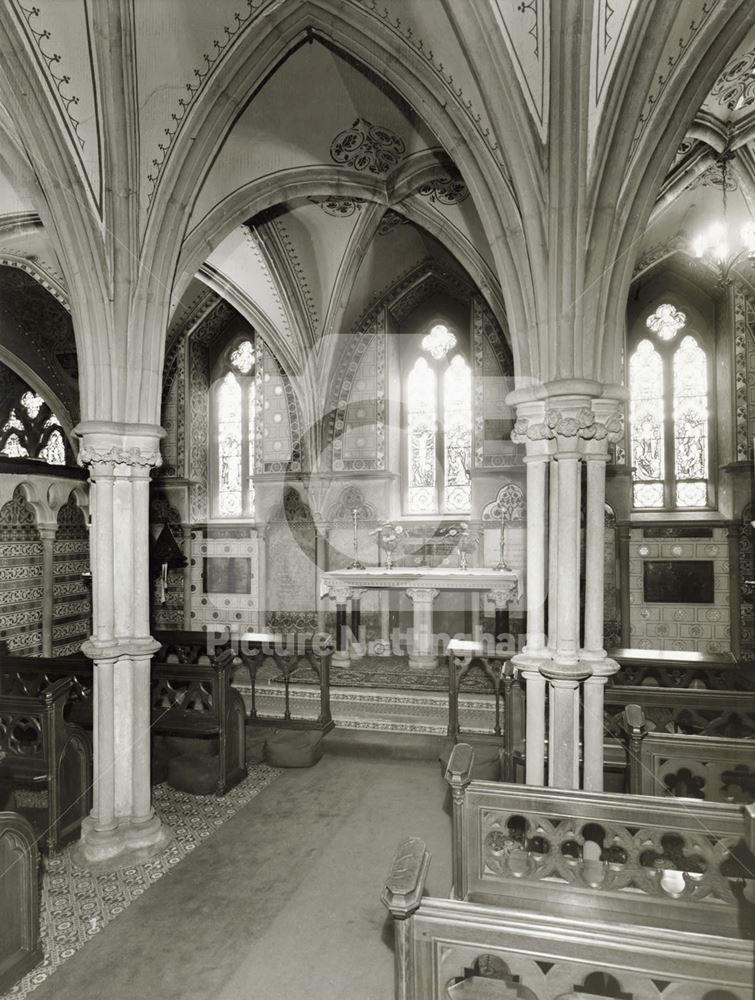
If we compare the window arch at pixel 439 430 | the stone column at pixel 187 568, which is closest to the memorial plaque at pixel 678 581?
the window arch at pixel 439 430

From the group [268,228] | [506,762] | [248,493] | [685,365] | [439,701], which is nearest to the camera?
[506,762]

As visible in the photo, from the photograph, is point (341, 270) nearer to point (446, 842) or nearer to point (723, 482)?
point (723, 482)

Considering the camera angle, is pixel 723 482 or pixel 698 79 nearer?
pixel 698 79

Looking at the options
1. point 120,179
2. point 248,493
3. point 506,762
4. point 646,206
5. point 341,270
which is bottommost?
point 506,762

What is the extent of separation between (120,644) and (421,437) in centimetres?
810

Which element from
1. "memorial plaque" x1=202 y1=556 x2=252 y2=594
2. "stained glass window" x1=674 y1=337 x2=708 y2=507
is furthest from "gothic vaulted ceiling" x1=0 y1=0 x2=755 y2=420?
"memorial plaque" x1=202 y1=556 x2=252 y2=594

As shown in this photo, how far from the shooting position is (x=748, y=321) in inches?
428

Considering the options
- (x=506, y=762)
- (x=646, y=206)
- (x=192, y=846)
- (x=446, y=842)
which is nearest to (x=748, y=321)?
(x=646, y=206)

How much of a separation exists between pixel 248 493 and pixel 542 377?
381 inches

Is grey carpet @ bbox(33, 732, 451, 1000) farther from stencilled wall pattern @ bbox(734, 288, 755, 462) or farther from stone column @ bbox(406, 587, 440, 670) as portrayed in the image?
stencilled wall pattern @ bbox(734, 288, 755, 462)

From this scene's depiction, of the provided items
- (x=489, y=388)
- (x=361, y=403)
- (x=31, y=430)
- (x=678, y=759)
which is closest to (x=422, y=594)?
(x=489, y=388)

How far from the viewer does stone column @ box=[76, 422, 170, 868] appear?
512 centimetres

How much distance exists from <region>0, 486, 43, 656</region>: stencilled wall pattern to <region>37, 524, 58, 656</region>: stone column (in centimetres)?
9

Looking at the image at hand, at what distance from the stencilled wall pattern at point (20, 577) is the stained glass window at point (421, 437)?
265 inches
